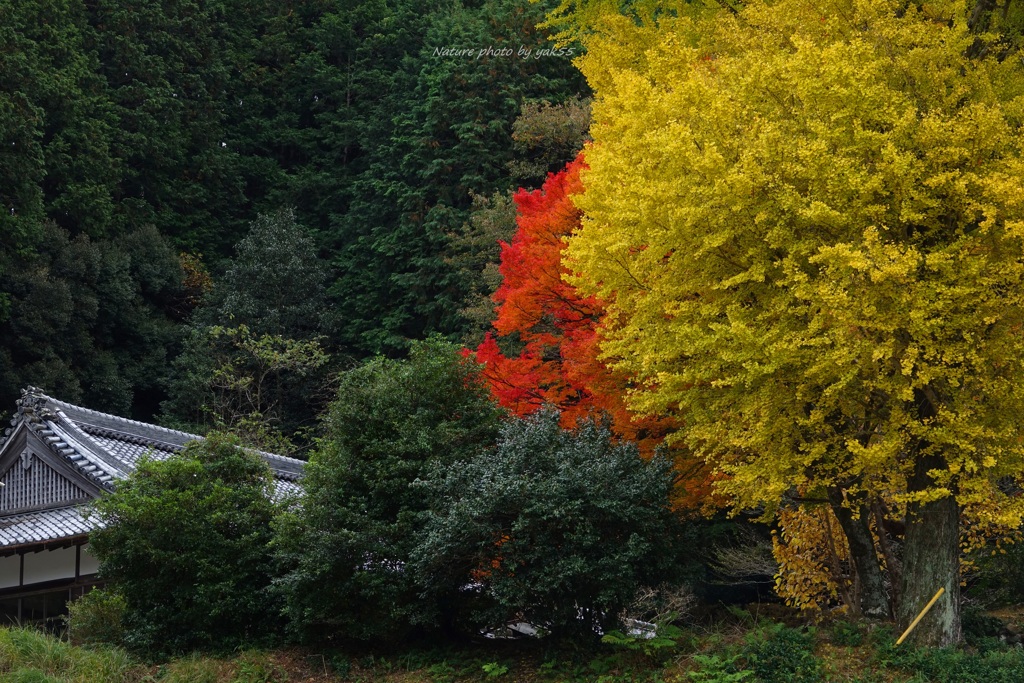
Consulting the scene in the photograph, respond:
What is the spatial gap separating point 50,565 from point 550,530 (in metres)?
12.3

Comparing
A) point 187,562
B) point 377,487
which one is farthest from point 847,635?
point 187,562

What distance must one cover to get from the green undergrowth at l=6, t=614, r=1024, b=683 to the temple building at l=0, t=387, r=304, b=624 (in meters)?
5.48

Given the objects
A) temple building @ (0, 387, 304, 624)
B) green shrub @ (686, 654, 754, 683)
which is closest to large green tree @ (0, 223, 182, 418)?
temple building @ (0, 387, 304, 624)

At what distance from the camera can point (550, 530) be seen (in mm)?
12914

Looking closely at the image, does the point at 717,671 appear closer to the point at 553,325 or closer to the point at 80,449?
the point at 553,325

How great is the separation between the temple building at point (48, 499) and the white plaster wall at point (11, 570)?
0.06 ft

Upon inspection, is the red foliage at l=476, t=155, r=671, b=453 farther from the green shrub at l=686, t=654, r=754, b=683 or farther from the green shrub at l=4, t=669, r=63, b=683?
the green shrub at l=4, t=669, r=63, b=683

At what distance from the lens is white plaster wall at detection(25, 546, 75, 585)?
20.2 meters

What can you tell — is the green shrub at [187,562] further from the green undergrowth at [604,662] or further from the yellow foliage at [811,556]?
the yellow foliage at [811,556]

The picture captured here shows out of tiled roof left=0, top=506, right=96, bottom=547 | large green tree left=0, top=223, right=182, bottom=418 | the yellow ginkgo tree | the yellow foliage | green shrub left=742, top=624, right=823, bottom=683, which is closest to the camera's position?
the yellow ginkgo tree

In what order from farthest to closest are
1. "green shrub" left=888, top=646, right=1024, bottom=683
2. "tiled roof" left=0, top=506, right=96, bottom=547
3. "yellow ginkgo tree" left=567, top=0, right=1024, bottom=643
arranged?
1. "tiled roof" left=0, top=506, right=96, bottom=547
2. "green shrub" left=888, top=646, right=1024, bottom=683
3. "yellow ginkgo tree" left=567, top=0, right=1024, bottom=643

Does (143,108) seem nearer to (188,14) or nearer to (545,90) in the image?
(188,14)

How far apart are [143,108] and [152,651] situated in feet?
98.7

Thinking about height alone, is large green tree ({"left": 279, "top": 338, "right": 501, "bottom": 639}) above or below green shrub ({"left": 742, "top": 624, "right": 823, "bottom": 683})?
above
